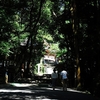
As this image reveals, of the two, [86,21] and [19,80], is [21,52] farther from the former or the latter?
[86,21]

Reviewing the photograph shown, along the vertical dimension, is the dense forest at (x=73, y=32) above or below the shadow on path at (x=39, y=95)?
above

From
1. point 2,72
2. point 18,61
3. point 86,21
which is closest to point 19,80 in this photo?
point 2,72

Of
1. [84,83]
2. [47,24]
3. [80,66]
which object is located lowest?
[84,83]

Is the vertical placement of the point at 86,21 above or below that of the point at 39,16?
below

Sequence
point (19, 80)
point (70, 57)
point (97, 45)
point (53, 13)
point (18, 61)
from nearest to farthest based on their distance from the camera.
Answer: point (97, 45) < point (70, 57) < point (19, 80) < point (53, 13) < point (18, 61)

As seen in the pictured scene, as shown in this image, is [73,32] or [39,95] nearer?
[39,95]

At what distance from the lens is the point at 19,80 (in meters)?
35.0

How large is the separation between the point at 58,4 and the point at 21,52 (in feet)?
35.6

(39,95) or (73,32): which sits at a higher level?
(73,32)

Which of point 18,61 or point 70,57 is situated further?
point 18,61

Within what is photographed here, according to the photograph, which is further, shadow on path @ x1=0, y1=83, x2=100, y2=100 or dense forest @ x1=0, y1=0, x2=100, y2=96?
dense forest @ x1=0, y1=0, x2=100, y2=96

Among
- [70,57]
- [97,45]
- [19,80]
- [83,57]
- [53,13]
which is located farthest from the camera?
[53,13]

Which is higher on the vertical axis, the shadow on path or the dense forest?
the dense forest

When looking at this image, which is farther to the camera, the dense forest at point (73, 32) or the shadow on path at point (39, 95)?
the dense forest at point (73, 32)
